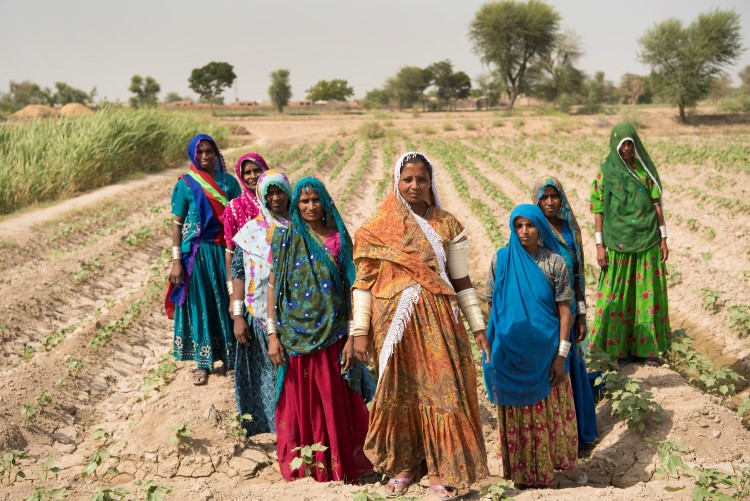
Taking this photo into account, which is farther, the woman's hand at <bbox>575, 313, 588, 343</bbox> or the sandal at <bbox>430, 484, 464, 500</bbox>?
the woman's hand at <bbox>575, 313, 588, 343</bbox>

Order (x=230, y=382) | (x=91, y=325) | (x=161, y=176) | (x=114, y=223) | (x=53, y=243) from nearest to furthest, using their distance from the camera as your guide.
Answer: (x=230, y=382), (x=91, y=325), (x=53, y=243), (x=114, y=223), (x=161, y=176)

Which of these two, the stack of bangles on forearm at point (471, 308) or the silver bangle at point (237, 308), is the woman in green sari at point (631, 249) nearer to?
the stack of bangles on forearm at point (471, 308)

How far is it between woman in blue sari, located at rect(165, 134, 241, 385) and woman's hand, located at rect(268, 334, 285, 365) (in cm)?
149

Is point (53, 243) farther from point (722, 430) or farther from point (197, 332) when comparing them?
point (722, 430)

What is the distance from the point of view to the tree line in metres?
31.2

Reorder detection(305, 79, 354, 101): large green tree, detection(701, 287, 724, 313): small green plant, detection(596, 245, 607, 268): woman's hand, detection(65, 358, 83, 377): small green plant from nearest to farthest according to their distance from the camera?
detection(596, 245, 607, 268): woman's hand
detection(65, 358, 83, 377): small green plant
detection(701, 287, 724, 313): small green plant
detection(305, 79, 354, 101): large green tree

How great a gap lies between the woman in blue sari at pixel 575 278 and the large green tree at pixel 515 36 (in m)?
47.6

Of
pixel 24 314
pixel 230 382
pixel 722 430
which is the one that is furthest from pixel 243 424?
pixel 24 314

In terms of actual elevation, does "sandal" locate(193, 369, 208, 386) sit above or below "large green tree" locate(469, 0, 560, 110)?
below

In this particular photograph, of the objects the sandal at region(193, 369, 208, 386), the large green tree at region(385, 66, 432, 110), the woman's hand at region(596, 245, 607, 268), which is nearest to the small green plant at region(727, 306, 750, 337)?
the woman's hand at region(596, 245, 607, 268)

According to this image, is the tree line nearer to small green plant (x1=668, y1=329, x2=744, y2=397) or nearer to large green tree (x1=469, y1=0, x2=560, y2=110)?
large green tree (x1=469, y1=0, x2=560, y2=110)

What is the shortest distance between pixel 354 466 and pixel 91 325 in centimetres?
399

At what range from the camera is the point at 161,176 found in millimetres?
16266

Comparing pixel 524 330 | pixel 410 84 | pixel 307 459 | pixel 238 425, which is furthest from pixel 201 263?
pixel 410 84
